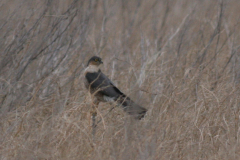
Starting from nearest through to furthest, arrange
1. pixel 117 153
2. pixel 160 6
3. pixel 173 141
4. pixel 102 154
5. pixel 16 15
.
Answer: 1. pixel 117 153
2. pixel 102 154
3. pixel 173 141
4. pixel 16 15
5. pixel 160 6

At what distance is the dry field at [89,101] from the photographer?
3.82 m

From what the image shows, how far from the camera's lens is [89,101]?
4387 mm

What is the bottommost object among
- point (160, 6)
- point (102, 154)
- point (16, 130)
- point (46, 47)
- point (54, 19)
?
point (16, 130)

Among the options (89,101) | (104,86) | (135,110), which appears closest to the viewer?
(135,110)

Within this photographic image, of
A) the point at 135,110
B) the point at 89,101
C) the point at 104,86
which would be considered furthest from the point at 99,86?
the point at 135,110

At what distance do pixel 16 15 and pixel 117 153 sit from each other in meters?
2.53

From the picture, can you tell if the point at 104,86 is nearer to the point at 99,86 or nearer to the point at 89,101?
the point at 99,86

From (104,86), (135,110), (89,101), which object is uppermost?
(104,86)

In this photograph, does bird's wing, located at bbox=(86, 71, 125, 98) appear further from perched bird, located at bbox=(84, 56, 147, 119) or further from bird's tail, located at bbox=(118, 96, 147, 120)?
bird's tail, located at bbox=(118, 96, 147, 120)

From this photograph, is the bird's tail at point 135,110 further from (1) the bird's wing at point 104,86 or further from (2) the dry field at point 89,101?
(1) the bird's wing at point 104,86

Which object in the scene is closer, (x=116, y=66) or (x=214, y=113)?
(x=214, y=113)

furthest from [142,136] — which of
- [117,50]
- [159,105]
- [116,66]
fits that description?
[117,50]

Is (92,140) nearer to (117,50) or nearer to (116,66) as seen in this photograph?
(116,66)

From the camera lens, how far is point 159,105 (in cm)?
464
